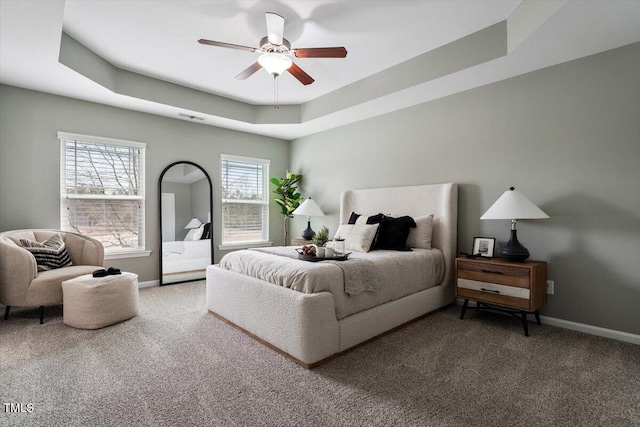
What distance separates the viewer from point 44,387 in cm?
198

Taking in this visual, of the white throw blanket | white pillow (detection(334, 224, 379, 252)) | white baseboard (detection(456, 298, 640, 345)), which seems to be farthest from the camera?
white pillow (detection(334, 224, 379, 252))

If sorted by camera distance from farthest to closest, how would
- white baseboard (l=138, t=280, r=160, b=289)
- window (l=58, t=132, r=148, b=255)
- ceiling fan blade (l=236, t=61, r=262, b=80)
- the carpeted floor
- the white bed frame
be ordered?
white baseboard (l=138, t=280, r=160, b=289) → window (l=58, t=132, r=148, b=255) → ceiling fan blade (l=236, t=61, r=262, b=80) → the white bed frame → the carpeted floor

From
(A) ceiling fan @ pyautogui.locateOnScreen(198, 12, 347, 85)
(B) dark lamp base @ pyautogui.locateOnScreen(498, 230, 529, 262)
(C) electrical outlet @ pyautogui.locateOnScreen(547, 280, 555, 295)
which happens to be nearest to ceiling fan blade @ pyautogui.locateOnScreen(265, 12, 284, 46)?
(A) ceiling fan @ pyautogui.locateOnScreen(198, 12, 347, 85)

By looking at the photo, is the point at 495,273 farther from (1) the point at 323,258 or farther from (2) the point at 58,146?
(2) the point at 58,146

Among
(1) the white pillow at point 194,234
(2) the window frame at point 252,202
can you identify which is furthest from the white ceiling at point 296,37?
(1) the white pillow at point 194,234

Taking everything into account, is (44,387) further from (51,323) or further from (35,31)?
(35,31)

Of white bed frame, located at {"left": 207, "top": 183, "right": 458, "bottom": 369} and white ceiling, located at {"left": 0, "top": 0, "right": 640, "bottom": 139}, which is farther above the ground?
white ceiling, located at {"left": 0, "top": 0, "right": 640, "bottom": 139}

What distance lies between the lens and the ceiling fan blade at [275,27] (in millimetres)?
2545

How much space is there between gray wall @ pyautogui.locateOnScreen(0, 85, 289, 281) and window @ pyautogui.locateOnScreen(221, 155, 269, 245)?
168mm

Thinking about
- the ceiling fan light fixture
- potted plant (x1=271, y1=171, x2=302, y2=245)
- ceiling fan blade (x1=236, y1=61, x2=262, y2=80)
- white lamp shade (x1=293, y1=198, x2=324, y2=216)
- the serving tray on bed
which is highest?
ceiling fan blade (x1=236, y1=61, x2=262, y2=80)

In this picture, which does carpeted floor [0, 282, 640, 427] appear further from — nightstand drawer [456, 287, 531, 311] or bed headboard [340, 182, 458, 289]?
bed headboard [340, 182, 458, 289]

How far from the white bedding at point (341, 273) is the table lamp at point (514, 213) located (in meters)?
0.77

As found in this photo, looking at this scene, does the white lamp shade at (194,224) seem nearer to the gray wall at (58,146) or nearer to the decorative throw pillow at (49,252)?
the gray wall at (58,146)

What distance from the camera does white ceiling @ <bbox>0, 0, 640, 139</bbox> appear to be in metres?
2.48
